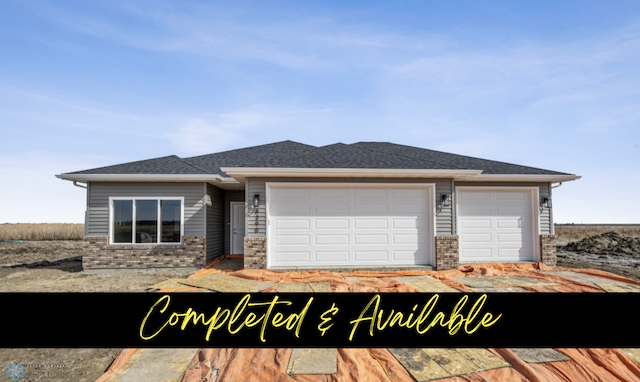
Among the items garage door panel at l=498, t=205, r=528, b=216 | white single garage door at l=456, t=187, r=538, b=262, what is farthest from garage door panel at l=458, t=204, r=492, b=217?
garage door panel at l=498, t=205, r=528, b=216

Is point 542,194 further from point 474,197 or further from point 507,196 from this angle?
point 474,197

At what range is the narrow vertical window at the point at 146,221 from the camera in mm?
9820

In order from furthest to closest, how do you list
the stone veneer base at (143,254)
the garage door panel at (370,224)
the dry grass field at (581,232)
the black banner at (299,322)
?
the dry grass field at (581,232) < the stone veneer base at (143,254) < the garage door panel at (370,224) < the black banner at (299,322)

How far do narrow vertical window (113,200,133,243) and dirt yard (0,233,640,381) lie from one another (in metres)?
1.00

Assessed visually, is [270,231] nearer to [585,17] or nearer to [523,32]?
[523,32]

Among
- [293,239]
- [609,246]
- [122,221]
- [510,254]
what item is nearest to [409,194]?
[293,239]

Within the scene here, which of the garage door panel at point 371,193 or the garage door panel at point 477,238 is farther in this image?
the garage door panel at point 477,238

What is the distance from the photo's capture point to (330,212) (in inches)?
360

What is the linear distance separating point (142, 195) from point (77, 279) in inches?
108

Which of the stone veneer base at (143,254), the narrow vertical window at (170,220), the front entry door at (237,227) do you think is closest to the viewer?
the stone veneer base at (143,254)

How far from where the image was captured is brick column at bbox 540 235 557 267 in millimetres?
10008

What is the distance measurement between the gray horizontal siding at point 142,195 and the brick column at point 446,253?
7.03 m

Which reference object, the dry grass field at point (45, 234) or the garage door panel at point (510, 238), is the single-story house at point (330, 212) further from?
the dry grass field at point (45, 234)

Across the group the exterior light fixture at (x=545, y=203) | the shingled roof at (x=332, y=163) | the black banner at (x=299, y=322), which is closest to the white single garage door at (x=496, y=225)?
the exterior light fixture at (x=545, y=203)
